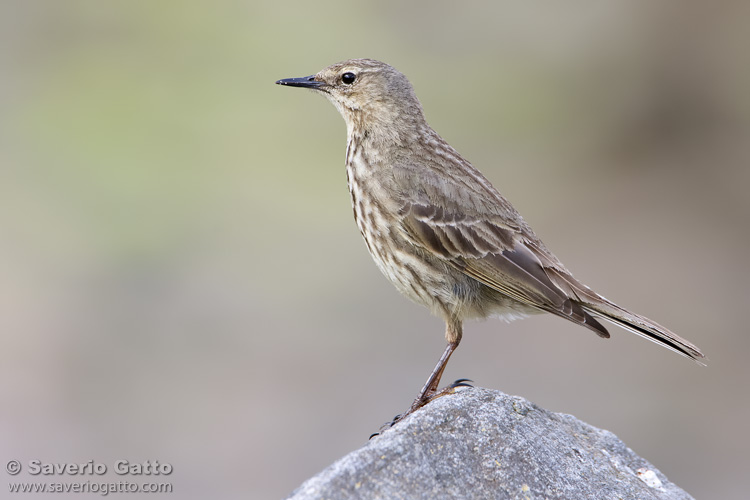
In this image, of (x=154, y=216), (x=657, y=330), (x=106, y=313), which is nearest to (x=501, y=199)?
(x=657, y=330)

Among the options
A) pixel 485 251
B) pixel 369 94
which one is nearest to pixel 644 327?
pixel 485 251

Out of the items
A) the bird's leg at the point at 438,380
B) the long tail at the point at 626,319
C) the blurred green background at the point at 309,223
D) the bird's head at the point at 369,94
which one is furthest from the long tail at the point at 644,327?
the blurred green background at the point at 309,223

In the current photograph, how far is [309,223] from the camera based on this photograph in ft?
45.6

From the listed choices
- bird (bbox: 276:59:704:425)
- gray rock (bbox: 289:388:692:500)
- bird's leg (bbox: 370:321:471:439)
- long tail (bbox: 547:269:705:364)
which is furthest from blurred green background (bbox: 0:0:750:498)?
gray rock (bbox: 289:388:692:500)

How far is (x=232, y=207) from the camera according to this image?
14094mm

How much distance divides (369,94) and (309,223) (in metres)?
7.28

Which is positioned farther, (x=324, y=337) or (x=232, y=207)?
(x=232, y=207)

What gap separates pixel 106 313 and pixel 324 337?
2.80 metres

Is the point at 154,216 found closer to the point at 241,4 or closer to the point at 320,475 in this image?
the point at 241,4

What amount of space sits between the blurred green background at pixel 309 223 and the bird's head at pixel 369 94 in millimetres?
4224

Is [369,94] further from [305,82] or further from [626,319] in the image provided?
[626,319]

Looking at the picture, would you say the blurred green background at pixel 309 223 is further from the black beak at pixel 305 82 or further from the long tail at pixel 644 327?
the long tail at pixel 644 327

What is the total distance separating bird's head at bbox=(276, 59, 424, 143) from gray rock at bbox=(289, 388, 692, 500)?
2.27 m

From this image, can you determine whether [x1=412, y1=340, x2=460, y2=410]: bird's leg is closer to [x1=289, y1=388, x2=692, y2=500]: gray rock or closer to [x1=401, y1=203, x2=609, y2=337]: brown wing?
[x1=401, y1=203, x2=609, y2=337]: brown wing
